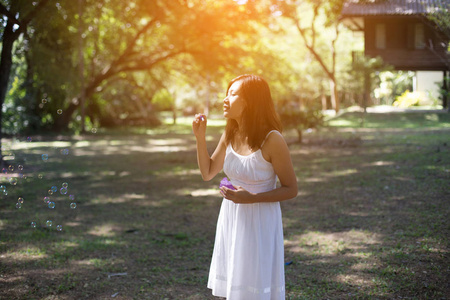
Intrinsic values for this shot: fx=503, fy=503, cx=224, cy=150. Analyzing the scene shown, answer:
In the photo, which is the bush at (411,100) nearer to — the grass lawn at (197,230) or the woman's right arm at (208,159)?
the grass lawn at (197,230)

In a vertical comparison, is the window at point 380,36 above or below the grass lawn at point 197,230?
above

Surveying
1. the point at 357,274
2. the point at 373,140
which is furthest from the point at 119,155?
the point at 357,274

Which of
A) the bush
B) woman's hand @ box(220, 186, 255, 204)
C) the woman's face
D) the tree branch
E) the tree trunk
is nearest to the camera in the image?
woman's hand @ box(220, 186, 255, 204)

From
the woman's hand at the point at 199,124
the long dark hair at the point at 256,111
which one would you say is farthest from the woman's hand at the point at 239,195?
the woman's hand at the point at 199,124

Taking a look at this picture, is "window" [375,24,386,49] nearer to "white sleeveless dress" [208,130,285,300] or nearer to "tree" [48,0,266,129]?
"tree" [48,0,266,129]

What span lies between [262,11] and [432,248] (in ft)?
63.4

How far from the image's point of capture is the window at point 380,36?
98.8 ft

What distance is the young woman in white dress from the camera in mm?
3188

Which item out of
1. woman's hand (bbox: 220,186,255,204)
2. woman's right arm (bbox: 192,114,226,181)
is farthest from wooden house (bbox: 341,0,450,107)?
woman's hand (bbox: 220,186,255,204)

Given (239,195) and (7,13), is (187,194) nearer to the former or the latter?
(7,13)

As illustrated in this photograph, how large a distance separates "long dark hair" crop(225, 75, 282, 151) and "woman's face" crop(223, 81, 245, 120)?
0.07 feet

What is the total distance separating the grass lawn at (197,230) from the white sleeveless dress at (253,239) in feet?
5.91

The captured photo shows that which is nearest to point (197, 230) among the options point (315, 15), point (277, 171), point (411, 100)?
point (277, 171)

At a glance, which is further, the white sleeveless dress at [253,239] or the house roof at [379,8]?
the house roof at [379,8]
